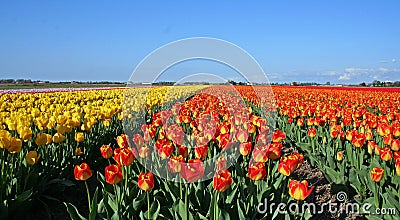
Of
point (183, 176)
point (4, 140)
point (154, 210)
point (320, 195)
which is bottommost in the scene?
point (320, 195)

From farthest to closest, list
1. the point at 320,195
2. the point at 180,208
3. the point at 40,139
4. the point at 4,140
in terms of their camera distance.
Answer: the point at 320,195, the point at 40,139, the point at 4,140, the point at 180,208

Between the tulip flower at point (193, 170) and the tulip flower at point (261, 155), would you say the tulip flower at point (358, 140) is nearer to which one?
the tulip flower at point (261, 155)

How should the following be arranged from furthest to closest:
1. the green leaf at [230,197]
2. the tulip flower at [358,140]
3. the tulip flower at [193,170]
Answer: the tulip flower at [358,140], the green leaf at [230,197], the tulip flower at [193,170]

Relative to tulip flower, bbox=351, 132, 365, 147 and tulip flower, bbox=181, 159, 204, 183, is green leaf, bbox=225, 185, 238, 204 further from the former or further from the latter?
tulip flower, bbox=351, 132, 365, 147

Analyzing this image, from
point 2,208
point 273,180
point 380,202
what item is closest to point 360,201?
point 380,202

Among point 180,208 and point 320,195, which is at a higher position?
point 180,208

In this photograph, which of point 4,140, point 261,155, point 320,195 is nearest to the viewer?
point 261,155

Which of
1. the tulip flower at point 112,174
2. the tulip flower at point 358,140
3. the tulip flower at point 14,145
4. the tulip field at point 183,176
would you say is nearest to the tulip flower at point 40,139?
the tulip field at point 183,176

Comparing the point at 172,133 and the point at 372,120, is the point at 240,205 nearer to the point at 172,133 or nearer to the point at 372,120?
the point at 172,133

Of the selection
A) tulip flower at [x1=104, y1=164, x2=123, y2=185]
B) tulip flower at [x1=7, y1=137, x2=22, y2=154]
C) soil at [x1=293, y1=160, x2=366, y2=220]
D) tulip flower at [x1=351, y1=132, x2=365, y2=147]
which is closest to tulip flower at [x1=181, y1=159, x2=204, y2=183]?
tulip flower at [x1=104, y1=164, x2=123, y2=185]

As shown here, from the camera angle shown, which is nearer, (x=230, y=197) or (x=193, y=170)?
(x=193, y=170)

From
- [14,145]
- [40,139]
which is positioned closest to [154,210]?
[14,145]

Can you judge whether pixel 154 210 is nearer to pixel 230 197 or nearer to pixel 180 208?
pixel 180 208

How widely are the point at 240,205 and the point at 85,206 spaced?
6.52 ft
